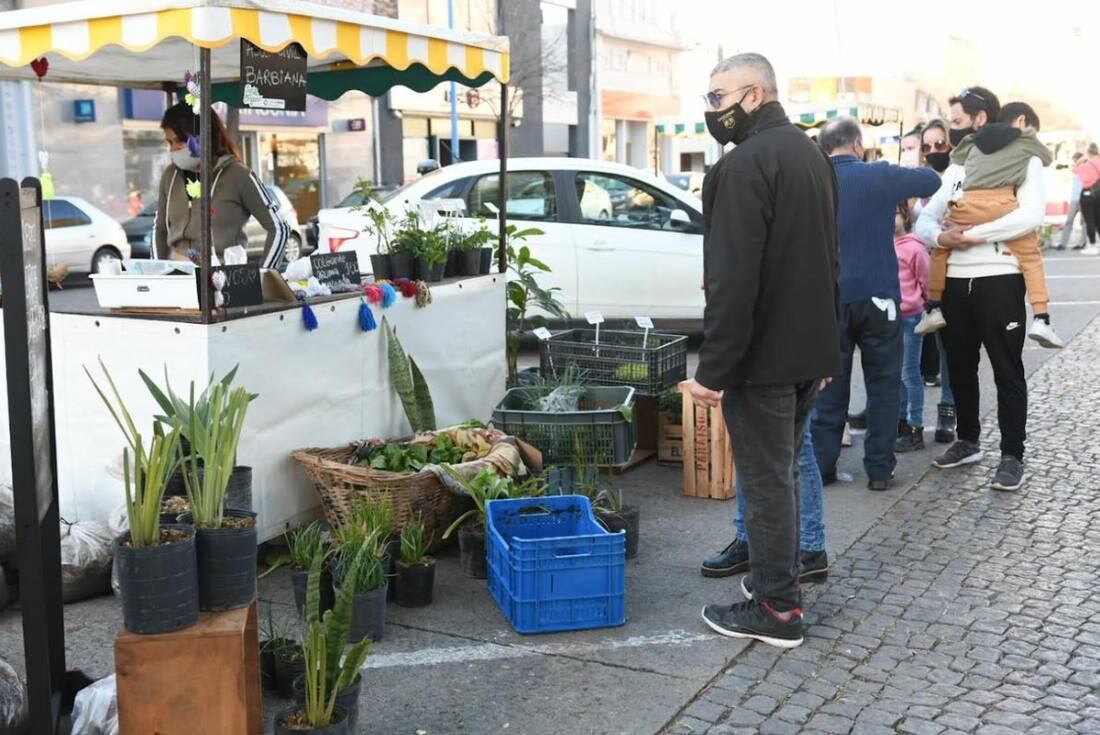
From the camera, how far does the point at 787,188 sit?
13.1ft

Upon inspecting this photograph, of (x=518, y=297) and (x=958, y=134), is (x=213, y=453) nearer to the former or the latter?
(x=518, y=297)

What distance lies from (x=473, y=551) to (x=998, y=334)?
3.04 m

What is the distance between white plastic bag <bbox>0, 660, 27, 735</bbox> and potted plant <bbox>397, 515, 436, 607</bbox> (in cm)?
153

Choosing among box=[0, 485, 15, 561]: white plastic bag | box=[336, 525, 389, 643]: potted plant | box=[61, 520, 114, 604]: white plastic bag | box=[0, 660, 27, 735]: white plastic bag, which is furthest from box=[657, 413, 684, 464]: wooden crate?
box=[0, 660, 27, 735]: white plastic bag

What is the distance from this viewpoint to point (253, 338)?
4.89m

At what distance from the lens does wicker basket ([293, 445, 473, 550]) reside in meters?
4.96

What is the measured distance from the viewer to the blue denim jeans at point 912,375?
7.27m

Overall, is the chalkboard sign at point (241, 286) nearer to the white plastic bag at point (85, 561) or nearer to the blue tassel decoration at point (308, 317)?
the blue tassel decoration at point (308, 317)

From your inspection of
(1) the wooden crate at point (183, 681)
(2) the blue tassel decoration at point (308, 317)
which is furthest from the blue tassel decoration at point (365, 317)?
(1) the wooden crate at point (183, 681)

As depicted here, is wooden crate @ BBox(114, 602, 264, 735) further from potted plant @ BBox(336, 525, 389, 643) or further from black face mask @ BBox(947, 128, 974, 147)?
black face mask @ BBox(947, 128, 974, 147)

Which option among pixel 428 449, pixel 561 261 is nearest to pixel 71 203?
pixel 561 261

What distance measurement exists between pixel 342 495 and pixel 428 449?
587 millimetres

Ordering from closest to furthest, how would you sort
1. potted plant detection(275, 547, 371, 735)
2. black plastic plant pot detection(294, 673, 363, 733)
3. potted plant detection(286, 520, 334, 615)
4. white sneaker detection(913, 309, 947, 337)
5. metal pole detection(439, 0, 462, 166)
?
1. potted plant detection(275, 547, 371, 735)
2. black plastic plant pot detection(294, 673, 363, 733)
3. potted plant detection(286, 520, 334, 615)
4. white sneaker detection(913, 309, 947, 337)
5. metal pole detection(439, 0, 462, 166)

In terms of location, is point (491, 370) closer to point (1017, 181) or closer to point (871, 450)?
point (871, 450)
